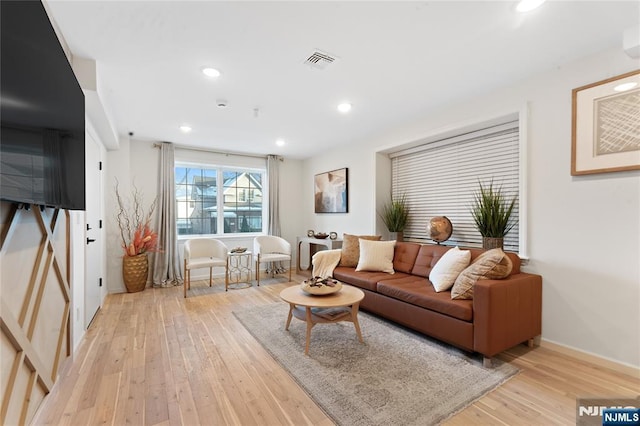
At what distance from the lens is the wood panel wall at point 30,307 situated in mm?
1194

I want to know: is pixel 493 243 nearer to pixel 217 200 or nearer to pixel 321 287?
pixel 321 287

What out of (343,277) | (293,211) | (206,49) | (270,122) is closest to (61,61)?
(206,49)

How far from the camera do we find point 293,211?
607 cm

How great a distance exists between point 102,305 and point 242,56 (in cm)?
346

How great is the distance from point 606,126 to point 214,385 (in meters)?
3.40

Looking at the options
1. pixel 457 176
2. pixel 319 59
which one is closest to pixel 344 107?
pixel 319 59

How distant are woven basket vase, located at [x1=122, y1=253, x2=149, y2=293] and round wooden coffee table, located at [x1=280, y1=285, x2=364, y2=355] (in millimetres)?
2745

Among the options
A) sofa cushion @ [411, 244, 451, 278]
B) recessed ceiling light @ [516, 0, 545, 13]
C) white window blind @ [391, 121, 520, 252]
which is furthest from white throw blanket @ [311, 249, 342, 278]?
recessed ceiling light @ [516, 0, 545, 13]

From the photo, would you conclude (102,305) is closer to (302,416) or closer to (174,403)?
(174,403)

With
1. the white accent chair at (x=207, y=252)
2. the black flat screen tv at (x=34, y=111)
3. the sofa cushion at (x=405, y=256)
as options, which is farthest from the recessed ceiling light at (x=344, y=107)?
the white accent chair at (x=207, y=252)

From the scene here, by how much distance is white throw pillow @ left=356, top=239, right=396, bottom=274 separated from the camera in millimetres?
3469

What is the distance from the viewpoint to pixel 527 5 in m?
1.65

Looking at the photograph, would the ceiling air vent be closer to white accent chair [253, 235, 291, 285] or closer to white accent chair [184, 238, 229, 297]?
white accent chair [184, 238, 229, 297]

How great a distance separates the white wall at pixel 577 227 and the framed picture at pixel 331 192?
243 centimetres
